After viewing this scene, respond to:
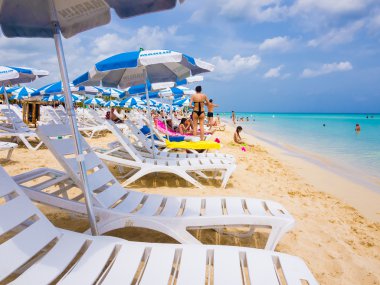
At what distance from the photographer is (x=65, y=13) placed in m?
2.07

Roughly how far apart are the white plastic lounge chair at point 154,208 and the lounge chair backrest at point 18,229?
19.7 inches

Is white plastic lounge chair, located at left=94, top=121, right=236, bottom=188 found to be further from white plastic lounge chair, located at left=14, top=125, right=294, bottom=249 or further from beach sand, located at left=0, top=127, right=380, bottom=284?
white plastic lounge chair, located at left=14, top=125, right=294, bottom=249

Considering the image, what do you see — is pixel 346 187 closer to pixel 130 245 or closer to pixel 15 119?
pixel 130 245

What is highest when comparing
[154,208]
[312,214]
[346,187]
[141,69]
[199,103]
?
[141,69]

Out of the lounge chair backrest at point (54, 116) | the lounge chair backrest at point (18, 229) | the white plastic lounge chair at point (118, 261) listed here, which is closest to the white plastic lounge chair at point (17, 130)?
the lounge chair backrest at point (54, 116)

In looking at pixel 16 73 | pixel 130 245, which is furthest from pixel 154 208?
pixel 16 73

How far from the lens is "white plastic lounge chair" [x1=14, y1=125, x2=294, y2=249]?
2.40 m

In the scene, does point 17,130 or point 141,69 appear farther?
point 17,130

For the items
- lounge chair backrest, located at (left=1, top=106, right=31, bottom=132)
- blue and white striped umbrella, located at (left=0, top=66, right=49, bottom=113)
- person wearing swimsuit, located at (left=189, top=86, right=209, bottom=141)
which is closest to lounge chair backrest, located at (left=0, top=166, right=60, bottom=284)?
blue and white striped umbrella, located at (left=0, top=66, right=49, bottom=113)

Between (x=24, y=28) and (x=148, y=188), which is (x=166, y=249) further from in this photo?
(x=148, y=188)

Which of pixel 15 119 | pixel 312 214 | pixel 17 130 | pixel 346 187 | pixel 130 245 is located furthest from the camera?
pixel 15 119

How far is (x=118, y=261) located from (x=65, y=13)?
66.2 inches

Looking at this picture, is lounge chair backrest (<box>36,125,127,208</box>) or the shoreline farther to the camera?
the shoreline

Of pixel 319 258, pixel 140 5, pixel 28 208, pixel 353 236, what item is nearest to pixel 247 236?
pixel 319 258
